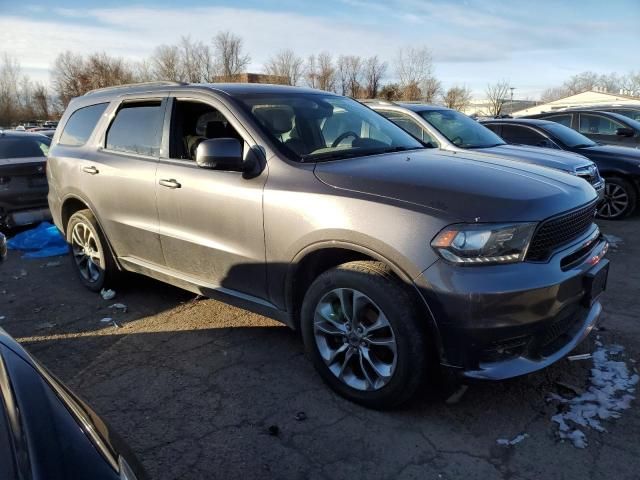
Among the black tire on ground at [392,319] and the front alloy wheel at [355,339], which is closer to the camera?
the black tire on ground at [392,319]

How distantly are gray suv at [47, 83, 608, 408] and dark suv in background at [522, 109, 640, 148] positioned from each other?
311 inches

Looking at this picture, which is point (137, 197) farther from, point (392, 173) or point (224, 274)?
point (392, 173)

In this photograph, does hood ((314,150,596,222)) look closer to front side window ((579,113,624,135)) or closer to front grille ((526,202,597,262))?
front grille ((526,202,597,262))

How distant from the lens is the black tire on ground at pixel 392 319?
2.57 m

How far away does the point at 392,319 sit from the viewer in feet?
8.54

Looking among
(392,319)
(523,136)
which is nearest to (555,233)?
(392,319)

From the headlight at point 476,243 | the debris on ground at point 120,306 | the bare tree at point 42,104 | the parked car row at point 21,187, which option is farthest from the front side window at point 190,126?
the bare tree at point 42,104

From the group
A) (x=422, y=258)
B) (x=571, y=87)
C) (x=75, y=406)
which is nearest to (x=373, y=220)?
(x=422, y=258)

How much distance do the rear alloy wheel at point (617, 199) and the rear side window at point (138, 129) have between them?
7.15 meters

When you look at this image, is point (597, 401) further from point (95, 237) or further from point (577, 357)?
point (95, 237)

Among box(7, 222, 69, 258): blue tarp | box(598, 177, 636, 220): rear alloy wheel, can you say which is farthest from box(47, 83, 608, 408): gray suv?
box(598, 177, 636, 220): rear alloy wheel

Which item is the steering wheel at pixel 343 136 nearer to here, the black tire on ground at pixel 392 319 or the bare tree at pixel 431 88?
the black tire on ground at pixel 392 319

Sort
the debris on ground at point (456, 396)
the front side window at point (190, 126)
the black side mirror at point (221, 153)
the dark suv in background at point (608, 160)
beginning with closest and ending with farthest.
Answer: the debris on ground at point (456, 396) → the black side mirror at point (221, 153) → the front side window at point (190, 126) → the dark suv in background at point (608, 160)

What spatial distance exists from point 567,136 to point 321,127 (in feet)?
21.0
